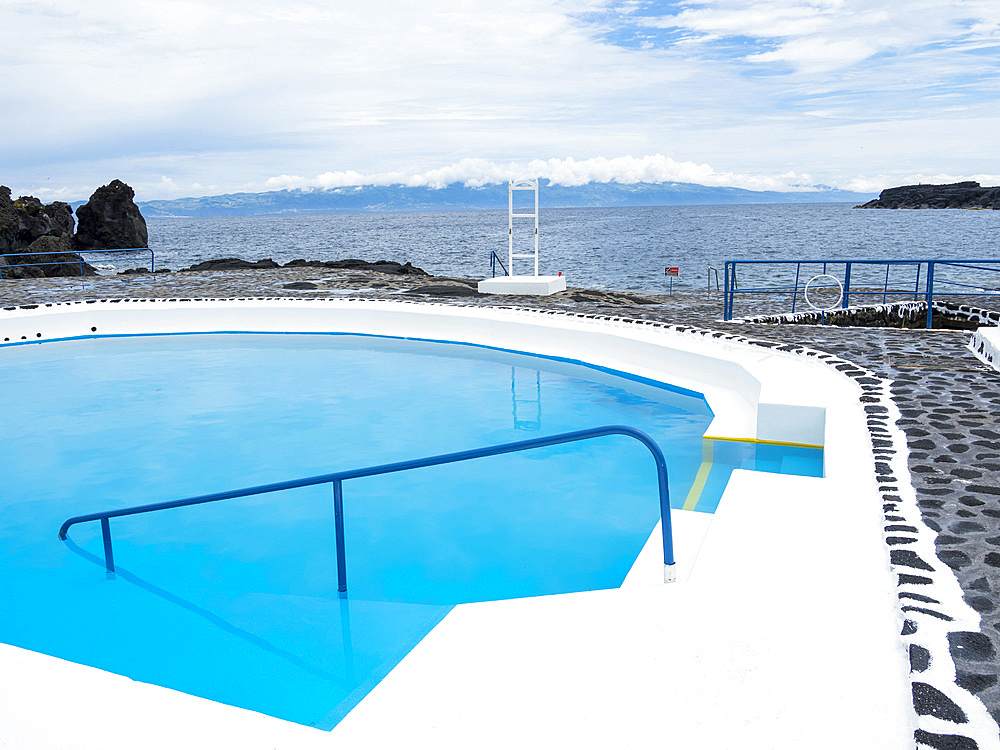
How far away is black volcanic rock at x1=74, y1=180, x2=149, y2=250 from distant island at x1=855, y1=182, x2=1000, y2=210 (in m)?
122

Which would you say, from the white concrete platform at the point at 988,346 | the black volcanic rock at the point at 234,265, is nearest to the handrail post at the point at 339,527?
the white concrete platform at the point at 988,346

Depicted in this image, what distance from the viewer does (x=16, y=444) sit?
290 inches

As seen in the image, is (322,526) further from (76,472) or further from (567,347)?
(567,347)

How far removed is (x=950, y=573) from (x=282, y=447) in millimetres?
5704

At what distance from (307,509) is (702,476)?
315cm

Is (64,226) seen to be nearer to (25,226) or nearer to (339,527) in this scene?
(25,226)

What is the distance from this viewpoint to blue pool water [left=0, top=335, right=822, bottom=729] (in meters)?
A: 3.96

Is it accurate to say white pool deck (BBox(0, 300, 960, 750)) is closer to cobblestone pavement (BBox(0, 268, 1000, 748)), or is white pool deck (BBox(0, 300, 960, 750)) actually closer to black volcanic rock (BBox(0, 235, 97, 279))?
cobblestone pavement (BBox(0, 268, 1000, 748))

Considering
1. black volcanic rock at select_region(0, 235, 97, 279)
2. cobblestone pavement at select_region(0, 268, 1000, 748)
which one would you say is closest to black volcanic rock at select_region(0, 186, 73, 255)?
black volcanic rock at select_region(0, 235, 97, 279)

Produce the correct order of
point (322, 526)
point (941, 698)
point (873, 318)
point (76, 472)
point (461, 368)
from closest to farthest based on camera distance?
1. point (941, 698)
2. point (322, 526)
3. point (76, 472)
4. point (461, 368)
5. point (873, 318)

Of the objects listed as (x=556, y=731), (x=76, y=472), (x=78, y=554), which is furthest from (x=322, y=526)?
(x=556, y=731)

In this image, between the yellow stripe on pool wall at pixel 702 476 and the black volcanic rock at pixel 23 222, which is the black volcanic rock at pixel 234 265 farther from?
the black volcanic rock at pixel 23 222

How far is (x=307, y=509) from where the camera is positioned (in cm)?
575

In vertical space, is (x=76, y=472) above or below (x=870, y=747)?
below
